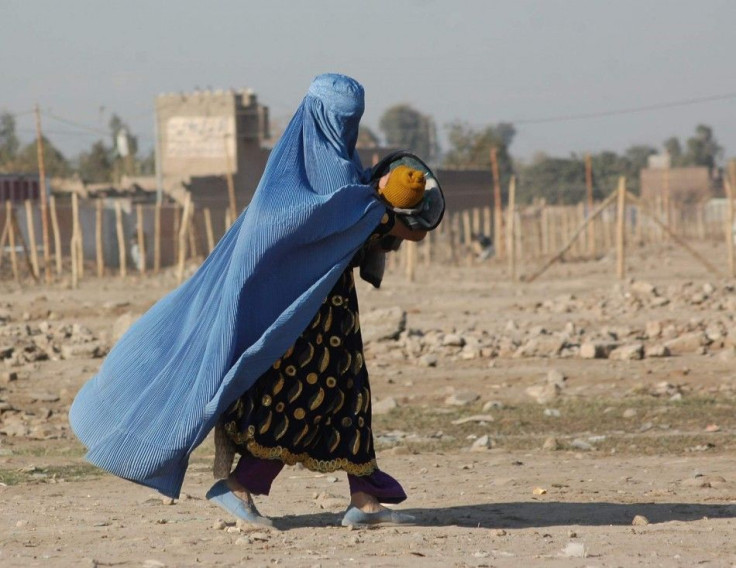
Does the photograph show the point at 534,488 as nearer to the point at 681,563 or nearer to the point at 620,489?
the point at 620,489

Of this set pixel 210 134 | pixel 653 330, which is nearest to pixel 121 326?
pixel 653 330

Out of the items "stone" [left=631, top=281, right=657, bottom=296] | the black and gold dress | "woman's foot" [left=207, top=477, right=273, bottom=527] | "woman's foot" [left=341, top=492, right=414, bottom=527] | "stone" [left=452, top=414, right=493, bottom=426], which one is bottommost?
"stone" [left=631, top=281, right=657, bottom=296]

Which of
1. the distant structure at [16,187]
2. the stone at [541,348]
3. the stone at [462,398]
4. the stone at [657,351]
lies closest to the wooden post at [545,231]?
the distant structure at [16,187]

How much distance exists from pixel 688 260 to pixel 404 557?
27913 mm

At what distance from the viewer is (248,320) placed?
4.62 meters

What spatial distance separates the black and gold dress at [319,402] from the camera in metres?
4.69

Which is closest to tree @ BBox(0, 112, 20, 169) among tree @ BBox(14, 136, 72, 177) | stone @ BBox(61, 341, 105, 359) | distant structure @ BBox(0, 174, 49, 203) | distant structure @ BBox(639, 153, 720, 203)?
tree @ BBox(14, 136, 72, 177)

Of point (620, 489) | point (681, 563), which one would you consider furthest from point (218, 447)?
point (620, 489)

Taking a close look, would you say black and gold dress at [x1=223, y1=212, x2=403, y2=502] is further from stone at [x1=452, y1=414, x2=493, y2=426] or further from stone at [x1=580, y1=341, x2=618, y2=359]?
stone at [x1=580, y1=341, x2=618, y2=359]

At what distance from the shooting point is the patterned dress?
4.69 metres

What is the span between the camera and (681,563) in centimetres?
419

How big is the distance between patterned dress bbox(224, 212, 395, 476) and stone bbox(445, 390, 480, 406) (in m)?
4.70

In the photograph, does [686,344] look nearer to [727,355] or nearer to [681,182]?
[727,355]

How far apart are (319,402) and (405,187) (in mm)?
769
